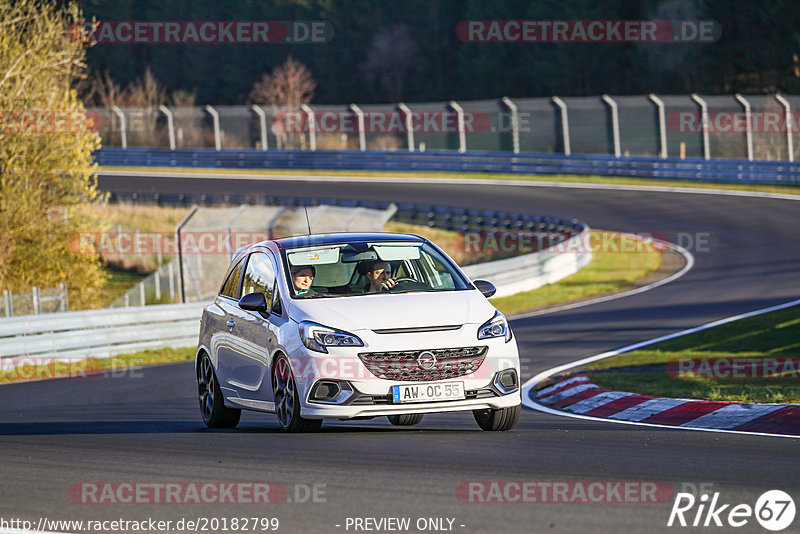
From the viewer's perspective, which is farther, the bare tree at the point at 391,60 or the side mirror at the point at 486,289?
the bare tree at the point at 391,60

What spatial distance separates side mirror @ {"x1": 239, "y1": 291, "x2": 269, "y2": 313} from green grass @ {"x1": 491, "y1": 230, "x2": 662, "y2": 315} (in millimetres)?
14969

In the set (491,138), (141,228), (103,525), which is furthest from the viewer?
(491,138)

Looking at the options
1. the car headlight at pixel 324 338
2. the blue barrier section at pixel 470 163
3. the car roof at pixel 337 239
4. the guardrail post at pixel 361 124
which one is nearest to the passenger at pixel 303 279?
the car roof at pixel 337 239

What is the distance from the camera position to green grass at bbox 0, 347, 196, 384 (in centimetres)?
1914

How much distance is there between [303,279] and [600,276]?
19696 millimetres

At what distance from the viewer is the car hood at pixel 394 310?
30.0 ft

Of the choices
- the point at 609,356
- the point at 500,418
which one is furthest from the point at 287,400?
the point at 609,356

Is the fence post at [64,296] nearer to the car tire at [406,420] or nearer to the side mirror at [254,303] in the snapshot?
the car tire at [406,420]

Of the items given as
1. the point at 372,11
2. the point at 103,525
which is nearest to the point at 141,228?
the point at 103,525

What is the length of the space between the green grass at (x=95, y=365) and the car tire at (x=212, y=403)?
24.8 feet

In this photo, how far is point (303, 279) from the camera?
10070mm

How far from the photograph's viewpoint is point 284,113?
194ft

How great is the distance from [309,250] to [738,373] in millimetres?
5579

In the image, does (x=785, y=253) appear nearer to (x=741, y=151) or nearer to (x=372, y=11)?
(x=741, y=151)
